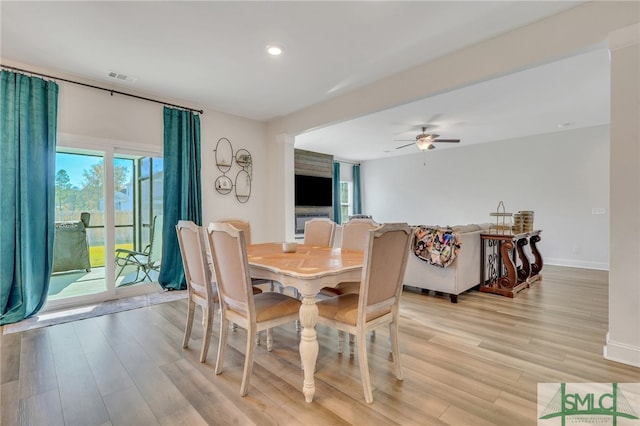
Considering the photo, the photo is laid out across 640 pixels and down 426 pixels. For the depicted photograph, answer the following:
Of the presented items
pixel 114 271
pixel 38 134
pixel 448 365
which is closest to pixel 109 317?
pixel 114 271

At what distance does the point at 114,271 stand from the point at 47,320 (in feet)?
2.66

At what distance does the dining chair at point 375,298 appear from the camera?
5.67ft

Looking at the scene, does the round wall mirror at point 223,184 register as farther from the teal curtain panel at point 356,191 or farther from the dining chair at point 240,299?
the teal curtain panel at point 356,191

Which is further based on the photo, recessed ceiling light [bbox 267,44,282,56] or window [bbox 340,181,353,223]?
window [bbox 340,181,353,223]

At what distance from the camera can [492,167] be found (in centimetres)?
674

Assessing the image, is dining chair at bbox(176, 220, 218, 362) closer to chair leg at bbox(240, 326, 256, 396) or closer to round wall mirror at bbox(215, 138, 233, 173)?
chair leg at bbox(240, 326, 256, 396)

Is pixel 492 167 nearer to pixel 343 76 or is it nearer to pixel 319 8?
pixel 343 76

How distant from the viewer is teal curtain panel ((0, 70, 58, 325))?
9.64 feet

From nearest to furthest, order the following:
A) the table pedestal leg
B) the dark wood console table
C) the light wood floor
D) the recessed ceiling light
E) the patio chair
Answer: the light wood floor
the table pedestal leg
the recessed ceiling light
the dark wood console table
the patio chair

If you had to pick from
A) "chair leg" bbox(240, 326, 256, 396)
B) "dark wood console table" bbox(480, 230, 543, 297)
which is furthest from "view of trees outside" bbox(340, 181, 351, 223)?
"chair leg" bbox(240, 326, 256, 396)

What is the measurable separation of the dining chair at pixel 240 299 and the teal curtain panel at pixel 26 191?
2411 mm

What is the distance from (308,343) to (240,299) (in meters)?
0.50

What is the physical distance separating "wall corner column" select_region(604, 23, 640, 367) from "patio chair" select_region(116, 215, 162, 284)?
4.79 meters

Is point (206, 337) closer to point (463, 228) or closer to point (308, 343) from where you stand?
point (308, 343)
